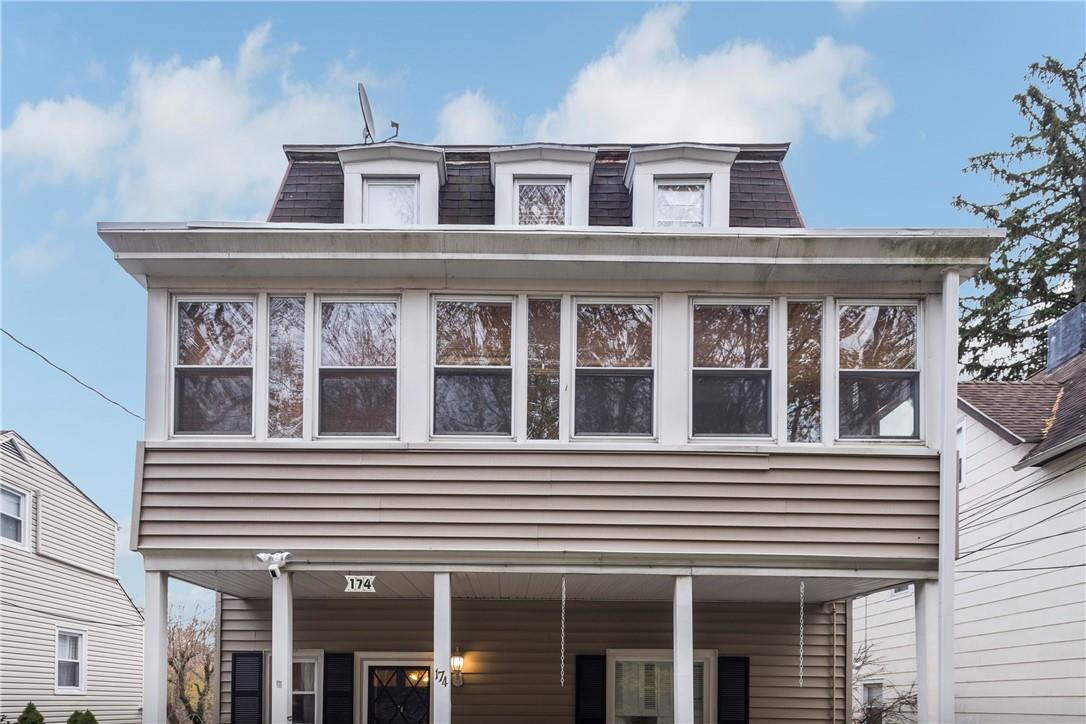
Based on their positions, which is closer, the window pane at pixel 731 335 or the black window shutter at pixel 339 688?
the window pane at pixel 731 335

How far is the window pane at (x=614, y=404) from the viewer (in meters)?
8.20

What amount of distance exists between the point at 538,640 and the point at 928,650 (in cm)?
419

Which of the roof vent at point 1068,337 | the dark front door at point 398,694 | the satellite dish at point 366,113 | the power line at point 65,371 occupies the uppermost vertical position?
the satellite dish at point 366,113

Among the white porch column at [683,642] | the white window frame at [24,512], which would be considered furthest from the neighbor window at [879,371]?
the white window frame at [24,512]

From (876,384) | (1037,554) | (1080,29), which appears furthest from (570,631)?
(1080,29)

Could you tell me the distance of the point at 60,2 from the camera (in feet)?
50.0

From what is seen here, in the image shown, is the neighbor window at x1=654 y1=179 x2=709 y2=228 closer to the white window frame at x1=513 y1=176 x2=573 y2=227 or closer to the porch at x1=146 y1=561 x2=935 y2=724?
the white window frame at x1=513 y1=176 x2=573 y2=227

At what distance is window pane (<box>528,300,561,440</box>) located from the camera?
8.20 m

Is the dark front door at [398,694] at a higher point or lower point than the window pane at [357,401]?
lower

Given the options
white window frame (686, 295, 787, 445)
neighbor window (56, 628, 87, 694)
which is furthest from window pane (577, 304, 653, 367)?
neighbor window (56, 628, 87, 694)

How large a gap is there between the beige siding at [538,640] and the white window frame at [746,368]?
3.03 metres

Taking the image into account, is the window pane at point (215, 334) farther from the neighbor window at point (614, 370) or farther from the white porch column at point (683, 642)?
the white porch column at point (683, 642)

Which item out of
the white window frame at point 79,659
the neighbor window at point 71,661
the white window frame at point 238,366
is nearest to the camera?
Answer: the white window frame at point 238,366

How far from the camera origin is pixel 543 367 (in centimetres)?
825
